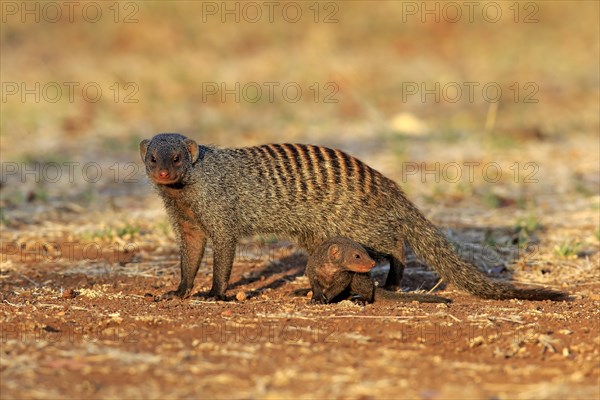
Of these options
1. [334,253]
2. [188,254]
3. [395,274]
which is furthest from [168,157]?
[395,274]

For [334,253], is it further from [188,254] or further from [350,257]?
[188,254]

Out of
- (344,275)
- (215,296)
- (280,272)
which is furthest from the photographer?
(280,272)

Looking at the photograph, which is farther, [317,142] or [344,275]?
[317,142]

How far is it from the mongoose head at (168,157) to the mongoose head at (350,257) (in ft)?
3.17

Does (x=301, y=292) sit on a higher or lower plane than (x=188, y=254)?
lower

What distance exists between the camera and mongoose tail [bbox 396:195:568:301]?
5.32 metres

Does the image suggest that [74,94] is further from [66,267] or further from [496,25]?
[496,25]

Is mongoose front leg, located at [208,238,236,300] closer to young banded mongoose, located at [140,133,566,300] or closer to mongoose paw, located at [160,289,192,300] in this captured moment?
young banded mongoose, located at [140,133,566,300]

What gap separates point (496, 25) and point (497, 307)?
41.8 feet

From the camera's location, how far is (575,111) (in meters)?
12.2

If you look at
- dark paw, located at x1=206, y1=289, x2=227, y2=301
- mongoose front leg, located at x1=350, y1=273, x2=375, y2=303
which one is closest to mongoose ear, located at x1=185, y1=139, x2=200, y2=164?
dark paw, located at x1=206, y1=289, x2=227, y2=301

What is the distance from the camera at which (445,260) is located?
18.0 feet

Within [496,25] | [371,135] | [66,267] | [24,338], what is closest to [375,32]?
[496,25]

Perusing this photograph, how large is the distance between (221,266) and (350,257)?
790 mm
